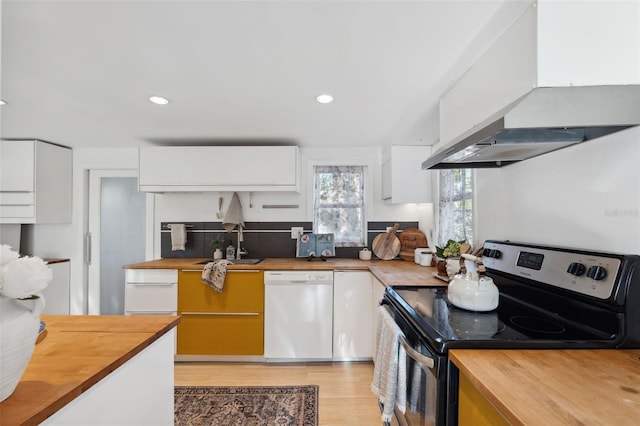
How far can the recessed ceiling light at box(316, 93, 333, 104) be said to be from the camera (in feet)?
6.33

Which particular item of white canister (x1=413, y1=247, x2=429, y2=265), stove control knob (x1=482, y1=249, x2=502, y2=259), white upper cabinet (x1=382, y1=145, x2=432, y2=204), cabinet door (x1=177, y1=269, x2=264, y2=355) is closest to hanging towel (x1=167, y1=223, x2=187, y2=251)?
cabinet door (x1=177, y1=269, x2=264, y2=355)

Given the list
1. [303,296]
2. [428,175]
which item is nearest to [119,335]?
[303,296]

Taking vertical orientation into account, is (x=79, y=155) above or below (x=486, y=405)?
above

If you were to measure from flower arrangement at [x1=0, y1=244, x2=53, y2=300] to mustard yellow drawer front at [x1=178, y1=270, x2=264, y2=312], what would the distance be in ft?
6.82

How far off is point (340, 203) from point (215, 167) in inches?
55.1

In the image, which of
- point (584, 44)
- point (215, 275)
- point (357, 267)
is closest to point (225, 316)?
point (215, 275)

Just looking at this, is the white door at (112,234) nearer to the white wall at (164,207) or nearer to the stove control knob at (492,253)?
the white wall at (164,207)

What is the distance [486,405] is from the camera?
80cm

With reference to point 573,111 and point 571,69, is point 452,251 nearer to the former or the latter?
point 573,111

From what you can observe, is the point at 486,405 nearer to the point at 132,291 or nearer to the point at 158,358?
the point at 158,358

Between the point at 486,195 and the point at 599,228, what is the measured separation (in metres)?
0.81

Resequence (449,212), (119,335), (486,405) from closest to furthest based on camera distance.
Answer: (486,405), (119,335), (449,212)

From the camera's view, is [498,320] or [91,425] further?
[498,320]

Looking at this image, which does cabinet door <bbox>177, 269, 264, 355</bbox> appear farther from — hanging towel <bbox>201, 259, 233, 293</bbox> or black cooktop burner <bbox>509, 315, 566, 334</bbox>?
black cooktop burner <bbox>509, 315, 566, 334</bbox>
